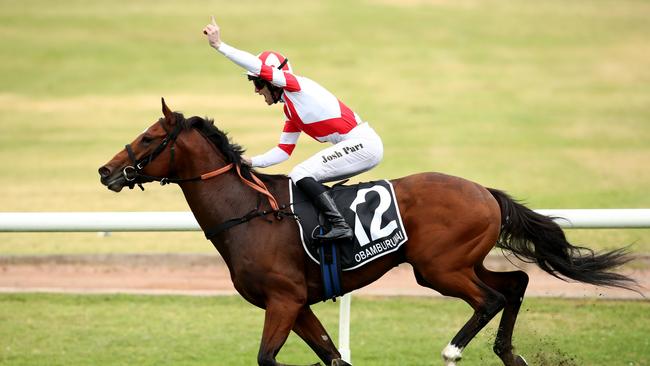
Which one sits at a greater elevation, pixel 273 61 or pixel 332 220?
pixel 273 61

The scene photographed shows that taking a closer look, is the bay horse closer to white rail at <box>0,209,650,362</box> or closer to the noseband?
the noseband

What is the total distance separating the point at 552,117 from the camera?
2097 cm

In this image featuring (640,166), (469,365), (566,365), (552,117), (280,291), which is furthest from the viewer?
(552,117)

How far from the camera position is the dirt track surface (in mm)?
9914

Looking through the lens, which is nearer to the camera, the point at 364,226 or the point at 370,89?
the point at 364,226

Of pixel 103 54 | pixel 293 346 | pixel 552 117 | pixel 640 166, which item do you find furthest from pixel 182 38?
pixel 293 346

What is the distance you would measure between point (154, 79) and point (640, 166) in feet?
37.3

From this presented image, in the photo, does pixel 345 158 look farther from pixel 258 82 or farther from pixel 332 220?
pixel 258 82

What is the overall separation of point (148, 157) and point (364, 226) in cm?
140

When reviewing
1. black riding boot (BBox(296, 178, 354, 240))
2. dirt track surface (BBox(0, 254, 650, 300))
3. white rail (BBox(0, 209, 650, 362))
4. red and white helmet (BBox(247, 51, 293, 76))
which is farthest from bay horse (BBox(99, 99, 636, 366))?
dirt track surface (BBox(0, 254, 650, 300))

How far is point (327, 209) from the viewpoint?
6.68m

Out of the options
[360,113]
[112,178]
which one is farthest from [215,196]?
[360,113]

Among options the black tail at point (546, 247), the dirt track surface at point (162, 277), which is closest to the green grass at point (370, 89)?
the dirt track surface at point (162, 277)

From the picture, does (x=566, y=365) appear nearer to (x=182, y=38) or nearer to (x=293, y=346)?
(x=293, y=346)
